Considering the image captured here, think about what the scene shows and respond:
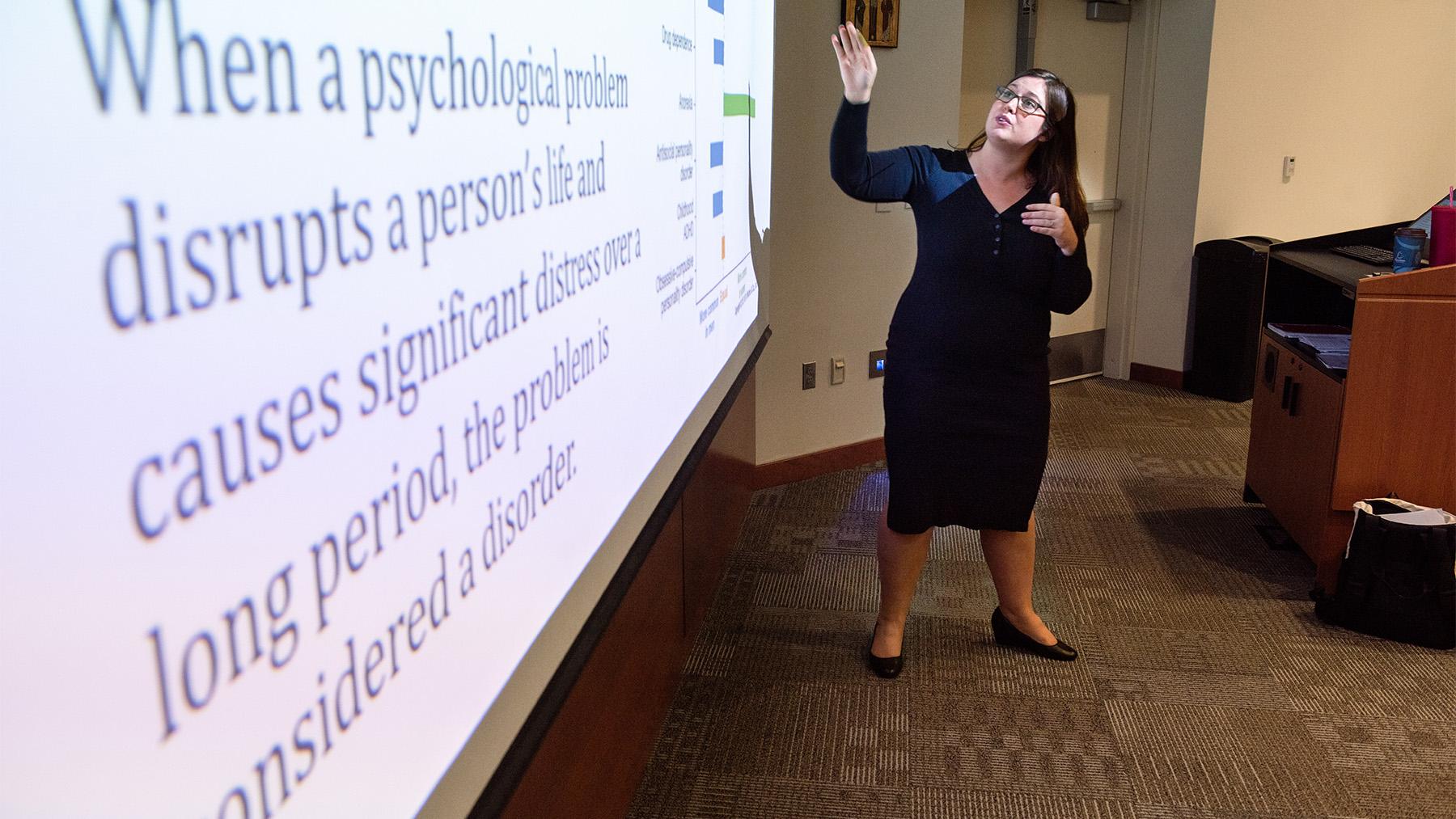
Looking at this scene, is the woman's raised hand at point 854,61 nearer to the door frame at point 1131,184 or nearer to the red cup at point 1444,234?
the red cup at point 1444,234

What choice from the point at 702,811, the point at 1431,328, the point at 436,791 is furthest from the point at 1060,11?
the point at 436,791

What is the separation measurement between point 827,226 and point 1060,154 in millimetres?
1623

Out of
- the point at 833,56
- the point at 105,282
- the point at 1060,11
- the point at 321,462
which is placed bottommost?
the point at 321,462

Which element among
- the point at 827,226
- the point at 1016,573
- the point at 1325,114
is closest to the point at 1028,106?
the point at 1016,573

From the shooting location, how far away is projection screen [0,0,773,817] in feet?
1.52

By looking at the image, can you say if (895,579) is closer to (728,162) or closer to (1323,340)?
(728,162)

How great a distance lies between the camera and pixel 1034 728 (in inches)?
91.8

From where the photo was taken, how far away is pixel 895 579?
259 cm

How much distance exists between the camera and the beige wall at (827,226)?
3.63 metres

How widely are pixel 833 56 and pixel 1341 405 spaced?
194cm

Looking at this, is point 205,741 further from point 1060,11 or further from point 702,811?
point 1060,11

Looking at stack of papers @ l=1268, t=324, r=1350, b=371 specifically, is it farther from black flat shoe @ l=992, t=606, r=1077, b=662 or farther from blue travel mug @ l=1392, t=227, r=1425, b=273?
black flat shoe @ l=992, t=606, r=1077, b=662

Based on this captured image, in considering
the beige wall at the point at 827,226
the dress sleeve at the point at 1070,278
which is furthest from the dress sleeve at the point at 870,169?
the beige wall at the point at 827,226

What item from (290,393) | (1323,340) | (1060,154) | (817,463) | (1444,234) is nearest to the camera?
(290,393)
